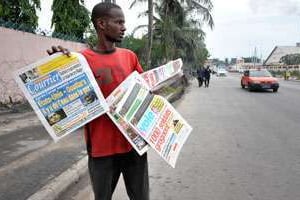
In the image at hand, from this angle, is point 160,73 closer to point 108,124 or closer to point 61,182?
point 108,124

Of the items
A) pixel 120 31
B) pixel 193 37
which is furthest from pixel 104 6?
pixel 193 37

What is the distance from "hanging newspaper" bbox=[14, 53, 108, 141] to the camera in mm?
3010

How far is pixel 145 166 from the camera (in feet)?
10.8

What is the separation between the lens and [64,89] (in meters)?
3.03

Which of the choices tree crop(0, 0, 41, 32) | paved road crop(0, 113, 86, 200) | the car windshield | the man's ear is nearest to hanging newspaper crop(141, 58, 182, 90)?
the man's ear

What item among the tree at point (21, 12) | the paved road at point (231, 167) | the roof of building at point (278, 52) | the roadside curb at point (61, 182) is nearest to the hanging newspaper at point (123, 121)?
the roadside curb at point (61, 182)

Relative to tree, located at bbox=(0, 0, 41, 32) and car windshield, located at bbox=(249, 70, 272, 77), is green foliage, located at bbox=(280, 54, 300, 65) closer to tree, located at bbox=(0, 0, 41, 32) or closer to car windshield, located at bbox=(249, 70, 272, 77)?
car windshield, located at bbox=(249, 70, 272, 77)

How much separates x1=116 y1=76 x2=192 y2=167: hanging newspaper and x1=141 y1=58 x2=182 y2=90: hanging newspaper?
0.55 feet

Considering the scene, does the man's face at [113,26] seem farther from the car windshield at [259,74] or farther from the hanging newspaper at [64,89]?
the car windshield at [259,74]

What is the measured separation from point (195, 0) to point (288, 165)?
70.2 ft

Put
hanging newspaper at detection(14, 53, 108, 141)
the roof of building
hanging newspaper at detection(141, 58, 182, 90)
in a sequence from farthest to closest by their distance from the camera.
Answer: the roof of building
hanging newspaper at detection(141, 58, 182, 90)
hanging newspaper at detection(14, 53, 108, 141)

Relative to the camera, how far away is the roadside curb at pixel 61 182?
17.3ft

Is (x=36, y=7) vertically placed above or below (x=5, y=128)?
above

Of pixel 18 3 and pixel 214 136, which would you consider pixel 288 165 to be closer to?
pixel 214 136
